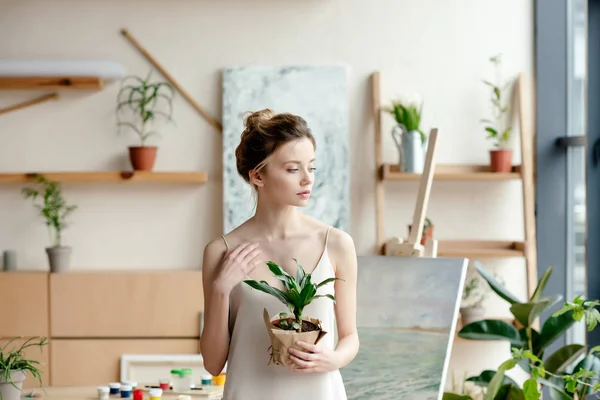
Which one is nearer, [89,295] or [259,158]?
[259,158]

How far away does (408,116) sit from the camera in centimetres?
450

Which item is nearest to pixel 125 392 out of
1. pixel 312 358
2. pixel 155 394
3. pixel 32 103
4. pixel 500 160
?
pixel 155 394

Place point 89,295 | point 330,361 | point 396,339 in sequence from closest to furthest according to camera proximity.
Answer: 1. point 330,361
2. point 396,339
3. point 89,295

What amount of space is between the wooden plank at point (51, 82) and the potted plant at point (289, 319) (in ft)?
9.54

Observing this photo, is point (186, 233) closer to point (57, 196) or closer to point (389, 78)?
point (57, 196)

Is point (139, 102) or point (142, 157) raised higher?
point (139, 102)

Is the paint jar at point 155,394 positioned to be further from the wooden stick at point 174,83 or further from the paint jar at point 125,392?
the wooden stick at point 174,83

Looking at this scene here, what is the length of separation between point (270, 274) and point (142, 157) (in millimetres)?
2590

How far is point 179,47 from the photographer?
4.74m

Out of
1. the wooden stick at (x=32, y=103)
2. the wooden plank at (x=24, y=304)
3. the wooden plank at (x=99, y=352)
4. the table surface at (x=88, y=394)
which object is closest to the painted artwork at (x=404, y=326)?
the table surface at (x=88, y=394)

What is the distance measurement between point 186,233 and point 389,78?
1.37 m

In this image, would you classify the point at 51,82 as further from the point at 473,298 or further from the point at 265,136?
the point at 265,136

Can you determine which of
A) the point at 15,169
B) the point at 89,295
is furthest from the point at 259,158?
the point at 15,169

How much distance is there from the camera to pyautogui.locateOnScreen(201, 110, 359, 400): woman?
2109mm
